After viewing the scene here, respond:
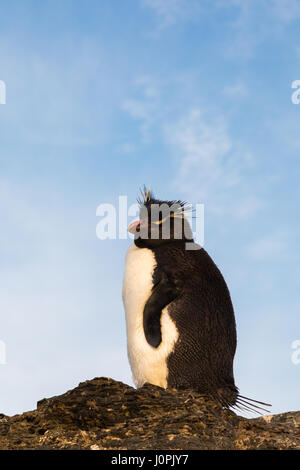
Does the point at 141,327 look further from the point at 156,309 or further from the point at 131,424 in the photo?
the point at 131,424

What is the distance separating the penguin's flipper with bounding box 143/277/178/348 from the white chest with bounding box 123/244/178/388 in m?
0.05

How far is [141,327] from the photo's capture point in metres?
6.43

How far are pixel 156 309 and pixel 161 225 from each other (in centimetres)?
102

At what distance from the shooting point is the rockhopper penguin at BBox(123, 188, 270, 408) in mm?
6121

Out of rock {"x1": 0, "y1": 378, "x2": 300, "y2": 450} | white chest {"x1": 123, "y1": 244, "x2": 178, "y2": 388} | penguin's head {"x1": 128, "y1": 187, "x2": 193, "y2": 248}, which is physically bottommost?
rock {"x1": 0, "y1": 378, "x2": 300, "y2": 450}

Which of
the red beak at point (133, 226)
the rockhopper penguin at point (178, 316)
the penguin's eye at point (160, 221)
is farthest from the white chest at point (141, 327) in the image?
the penguin's eye at point (160, 221)

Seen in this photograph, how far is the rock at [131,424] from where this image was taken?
13.5ft

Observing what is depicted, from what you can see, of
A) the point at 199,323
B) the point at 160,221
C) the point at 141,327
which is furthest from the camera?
the point at 160,221

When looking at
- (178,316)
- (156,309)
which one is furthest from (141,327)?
(178,316)

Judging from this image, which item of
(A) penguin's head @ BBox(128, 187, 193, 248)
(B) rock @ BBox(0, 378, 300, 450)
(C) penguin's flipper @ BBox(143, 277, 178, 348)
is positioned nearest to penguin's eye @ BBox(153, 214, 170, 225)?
(A) penguin's head @ BBox(128, 187, 193, 248)

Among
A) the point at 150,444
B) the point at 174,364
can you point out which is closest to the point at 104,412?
the point at 150,444

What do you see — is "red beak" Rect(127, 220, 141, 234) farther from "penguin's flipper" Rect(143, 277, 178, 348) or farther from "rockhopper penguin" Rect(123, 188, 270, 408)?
"penguin's flipper" Rect(143, 277, 178, 348)

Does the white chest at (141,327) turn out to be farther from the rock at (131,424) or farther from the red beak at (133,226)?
the rock at (131,424)
